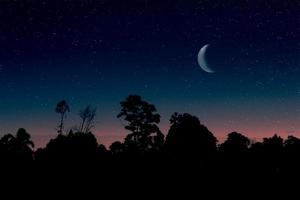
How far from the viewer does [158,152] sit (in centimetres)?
3619

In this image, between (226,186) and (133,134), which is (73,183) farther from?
(133,134)

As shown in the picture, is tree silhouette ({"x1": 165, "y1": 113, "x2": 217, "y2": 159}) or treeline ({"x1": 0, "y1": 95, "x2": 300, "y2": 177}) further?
tree silhouette ({"x1": 165, "y1": 113, "x2": 217, "y2": 159})

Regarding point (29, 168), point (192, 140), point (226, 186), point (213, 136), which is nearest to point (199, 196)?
point (226, 186)

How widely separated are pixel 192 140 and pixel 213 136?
215 inches

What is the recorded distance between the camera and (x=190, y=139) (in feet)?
160

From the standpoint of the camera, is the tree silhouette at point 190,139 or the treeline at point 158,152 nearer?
the treeline at point 158,152

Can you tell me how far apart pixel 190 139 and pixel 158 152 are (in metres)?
13.4

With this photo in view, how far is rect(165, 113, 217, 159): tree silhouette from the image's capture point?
4647 centimetres

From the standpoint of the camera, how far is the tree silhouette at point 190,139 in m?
46.5

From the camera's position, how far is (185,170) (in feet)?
101

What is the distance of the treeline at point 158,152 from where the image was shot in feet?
80.0

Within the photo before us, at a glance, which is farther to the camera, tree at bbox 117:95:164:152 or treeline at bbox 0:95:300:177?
tree at bbox 117:95:164:152

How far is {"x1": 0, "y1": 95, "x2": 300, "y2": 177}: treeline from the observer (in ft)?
80.0

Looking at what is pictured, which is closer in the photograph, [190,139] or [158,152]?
[158,152]
